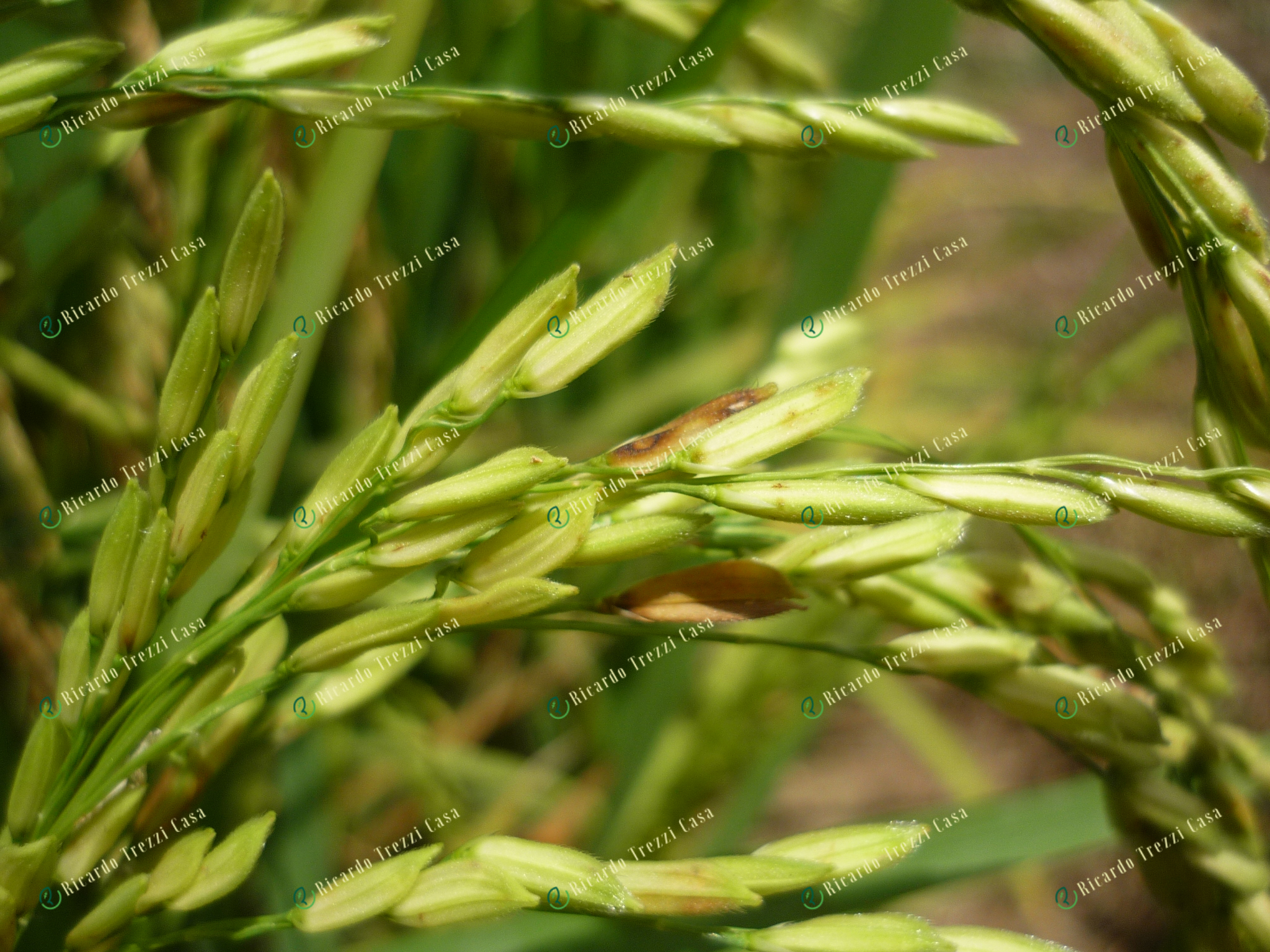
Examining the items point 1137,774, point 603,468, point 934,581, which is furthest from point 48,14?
point 1137,774

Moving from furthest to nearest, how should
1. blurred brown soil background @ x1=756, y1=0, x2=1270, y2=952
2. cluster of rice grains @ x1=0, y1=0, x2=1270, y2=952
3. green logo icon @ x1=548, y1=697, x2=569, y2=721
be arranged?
blurred brown soil background @ x1=756, y1=0, x2=1270, y2=952 < green logo icon @ x1=548, y1=697, x2=569, y2=721 < cluster of rice grains @ x1=0, y1=0, x2=1270, y2=952

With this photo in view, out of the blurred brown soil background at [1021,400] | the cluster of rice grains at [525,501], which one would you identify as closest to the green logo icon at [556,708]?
the cluster of rice grains at [525,501]

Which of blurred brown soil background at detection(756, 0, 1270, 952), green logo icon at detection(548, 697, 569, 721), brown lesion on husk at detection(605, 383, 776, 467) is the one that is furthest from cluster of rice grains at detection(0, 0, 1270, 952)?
blurred brown soil background at detection(756, 0, 1270, 952)

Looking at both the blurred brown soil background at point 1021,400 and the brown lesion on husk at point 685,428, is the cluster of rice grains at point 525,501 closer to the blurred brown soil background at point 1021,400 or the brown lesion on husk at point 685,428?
the brown lesion on husk at point 685,428

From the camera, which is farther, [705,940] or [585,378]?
[585,378]

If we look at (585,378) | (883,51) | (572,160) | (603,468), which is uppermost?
(572,160)

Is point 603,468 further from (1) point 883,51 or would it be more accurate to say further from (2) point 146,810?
(1) point 883,51

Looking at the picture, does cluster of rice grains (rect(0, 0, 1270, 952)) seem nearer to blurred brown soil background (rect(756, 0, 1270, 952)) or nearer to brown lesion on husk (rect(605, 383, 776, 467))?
brown lesion on husk (rect(605, 383, 776, 467))
